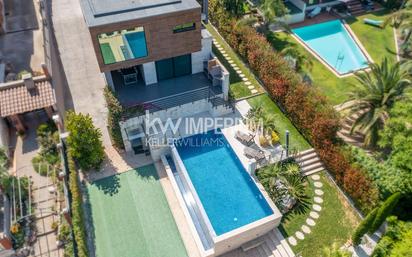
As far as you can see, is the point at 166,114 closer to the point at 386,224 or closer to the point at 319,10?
the point at 386,224

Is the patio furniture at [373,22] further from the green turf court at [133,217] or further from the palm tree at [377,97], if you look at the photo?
the green turf court at [133,217]

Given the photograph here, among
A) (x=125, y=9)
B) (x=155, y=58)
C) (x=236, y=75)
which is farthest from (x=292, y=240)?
(x=125, y=9)

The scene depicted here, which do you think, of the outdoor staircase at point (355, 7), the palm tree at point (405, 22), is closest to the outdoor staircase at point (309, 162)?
the palm tree at point (405, 22)

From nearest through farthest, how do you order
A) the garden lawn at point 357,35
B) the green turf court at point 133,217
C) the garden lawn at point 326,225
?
the green turf court at point 133,217 < the garden lawn at point 326,225 < the garden lawn at point 357,35

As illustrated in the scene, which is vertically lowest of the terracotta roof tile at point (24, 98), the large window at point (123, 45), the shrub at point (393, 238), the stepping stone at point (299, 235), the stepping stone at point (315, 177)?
the stepping stone at point (299, 235)

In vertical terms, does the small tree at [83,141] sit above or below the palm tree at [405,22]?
below

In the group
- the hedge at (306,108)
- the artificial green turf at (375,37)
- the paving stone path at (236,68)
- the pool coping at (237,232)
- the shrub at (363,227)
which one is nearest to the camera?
the shrub at (363,227)

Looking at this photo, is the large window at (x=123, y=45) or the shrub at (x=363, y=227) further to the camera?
the large window at (x=123, y=45)
